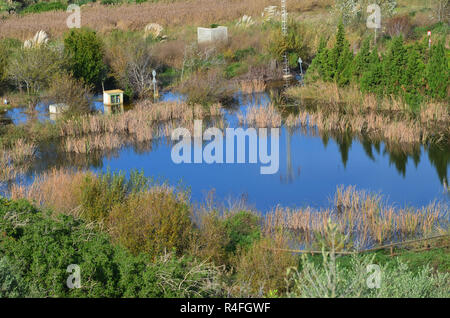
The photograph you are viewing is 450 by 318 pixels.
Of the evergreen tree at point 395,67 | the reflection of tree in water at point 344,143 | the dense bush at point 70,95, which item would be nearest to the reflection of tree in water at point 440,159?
the reflection of tree in water at point 344,143

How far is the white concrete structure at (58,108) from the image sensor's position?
16250 millimetres

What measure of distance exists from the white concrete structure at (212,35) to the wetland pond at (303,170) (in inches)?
426

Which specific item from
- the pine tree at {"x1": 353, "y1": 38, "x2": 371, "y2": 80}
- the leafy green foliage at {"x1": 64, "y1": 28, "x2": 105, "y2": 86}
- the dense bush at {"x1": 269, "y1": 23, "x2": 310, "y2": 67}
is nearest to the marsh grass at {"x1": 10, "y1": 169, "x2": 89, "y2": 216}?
the leafy green foliage at {"x1": 64, "y1": 28, "x2": 105, "y2": 86}

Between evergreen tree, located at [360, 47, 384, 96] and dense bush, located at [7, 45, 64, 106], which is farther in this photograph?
dense bush, located at [7, 45, 64, 106]

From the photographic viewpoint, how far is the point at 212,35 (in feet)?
83.3

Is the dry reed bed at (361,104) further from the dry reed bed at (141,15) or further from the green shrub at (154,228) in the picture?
the dry reed bed at (141,15)

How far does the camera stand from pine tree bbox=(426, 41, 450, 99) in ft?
52.0

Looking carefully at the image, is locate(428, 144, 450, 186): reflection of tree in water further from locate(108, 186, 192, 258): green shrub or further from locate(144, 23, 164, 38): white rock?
locate(144, 23, 164, 38): white rock

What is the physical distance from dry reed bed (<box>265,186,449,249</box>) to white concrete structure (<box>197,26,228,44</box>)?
1615 centimetres

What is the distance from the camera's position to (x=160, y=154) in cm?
1388

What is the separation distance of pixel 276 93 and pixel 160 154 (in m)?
6.76

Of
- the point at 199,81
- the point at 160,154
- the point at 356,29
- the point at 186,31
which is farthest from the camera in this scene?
the point at 186,31
